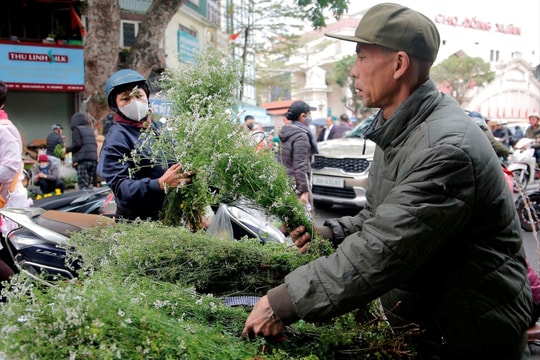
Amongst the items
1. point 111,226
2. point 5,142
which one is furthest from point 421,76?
point 5,142

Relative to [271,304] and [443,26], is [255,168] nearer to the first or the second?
[271,304]

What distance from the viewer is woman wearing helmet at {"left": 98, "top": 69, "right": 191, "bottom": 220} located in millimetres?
2756

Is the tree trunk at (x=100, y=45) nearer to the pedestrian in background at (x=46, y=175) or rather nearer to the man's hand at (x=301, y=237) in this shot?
the pedestrian in background at (x=46, y=175)

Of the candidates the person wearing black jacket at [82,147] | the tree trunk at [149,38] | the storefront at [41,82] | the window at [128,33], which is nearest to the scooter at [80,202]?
the person wearing black jacket at [82,147]

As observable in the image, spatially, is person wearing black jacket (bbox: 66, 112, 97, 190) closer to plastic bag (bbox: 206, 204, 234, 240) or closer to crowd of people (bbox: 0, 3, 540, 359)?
plastic bag (bbox: 206, 204, 234, 240)

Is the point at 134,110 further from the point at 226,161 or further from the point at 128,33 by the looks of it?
the point at 128,33

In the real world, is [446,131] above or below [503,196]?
above

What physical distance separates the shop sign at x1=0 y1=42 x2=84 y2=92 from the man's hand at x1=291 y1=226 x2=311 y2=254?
627 inches

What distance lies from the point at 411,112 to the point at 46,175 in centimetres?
961

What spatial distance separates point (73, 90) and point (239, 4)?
41.4ft

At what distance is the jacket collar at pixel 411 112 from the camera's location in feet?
4.90

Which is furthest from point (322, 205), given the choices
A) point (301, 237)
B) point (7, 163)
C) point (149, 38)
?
point (301, 237)

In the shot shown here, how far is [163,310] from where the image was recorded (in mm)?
1472

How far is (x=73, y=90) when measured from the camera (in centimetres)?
1623
